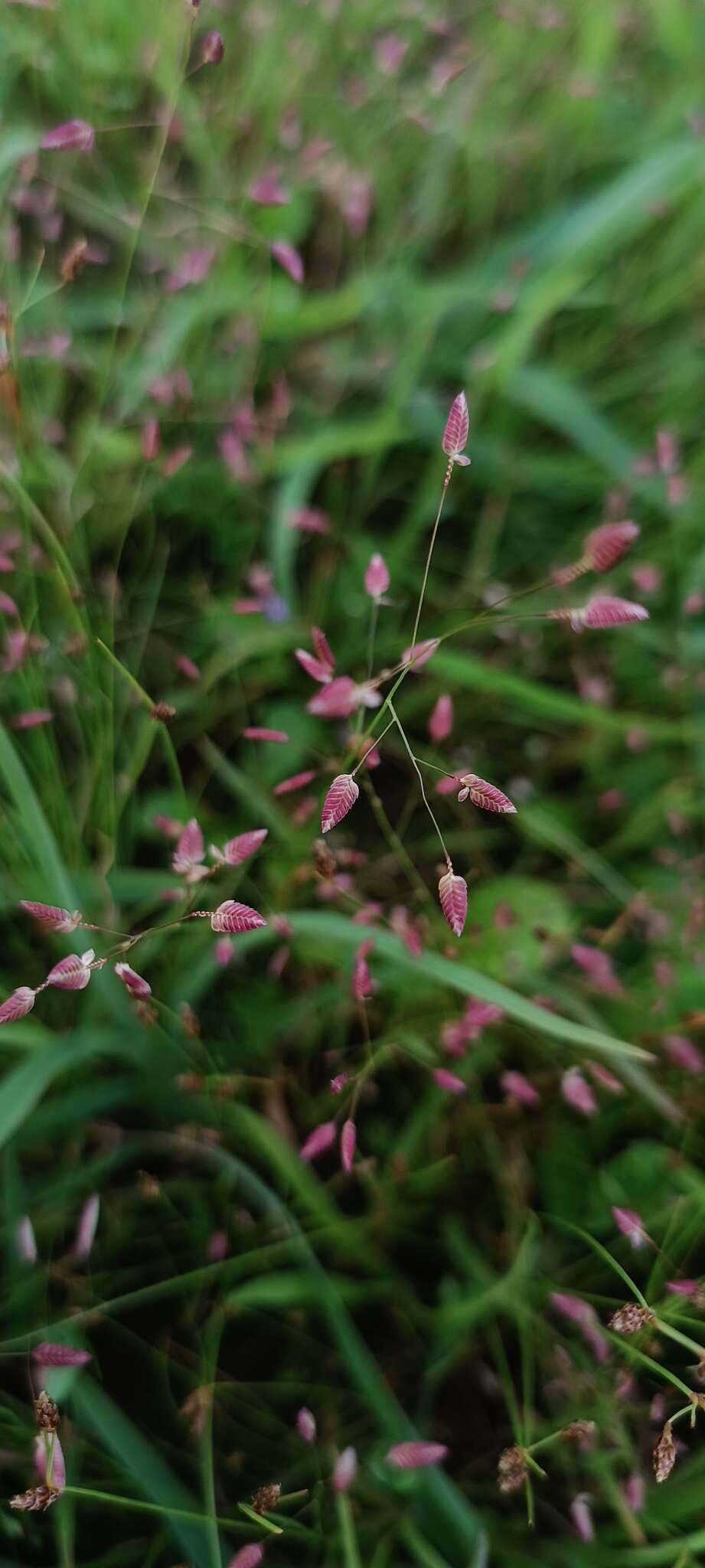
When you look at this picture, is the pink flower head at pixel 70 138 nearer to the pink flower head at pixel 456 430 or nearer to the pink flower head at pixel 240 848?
the pink flower head at pixel 456 430

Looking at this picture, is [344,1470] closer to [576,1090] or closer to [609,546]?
[576,1090]

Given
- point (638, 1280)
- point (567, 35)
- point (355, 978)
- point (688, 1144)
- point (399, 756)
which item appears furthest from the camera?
point (567, 35)

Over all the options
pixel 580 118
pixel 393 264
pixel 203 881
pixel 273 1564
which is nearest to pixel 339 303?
pixel 393 264

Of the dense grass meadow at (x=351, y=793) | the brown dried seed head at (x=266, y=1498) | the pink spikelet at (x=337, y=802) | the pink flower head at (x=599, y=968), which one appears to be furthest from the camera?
the pink flower head at (x=599, y=968)

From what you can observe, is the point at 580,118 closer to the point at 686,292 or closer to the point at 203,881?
the point at 686,292

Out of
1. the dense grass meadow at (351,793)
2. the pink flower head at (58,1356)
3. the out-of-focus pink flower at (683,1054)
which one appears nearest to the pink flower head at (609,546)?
the dense grass meadow at (351,793)

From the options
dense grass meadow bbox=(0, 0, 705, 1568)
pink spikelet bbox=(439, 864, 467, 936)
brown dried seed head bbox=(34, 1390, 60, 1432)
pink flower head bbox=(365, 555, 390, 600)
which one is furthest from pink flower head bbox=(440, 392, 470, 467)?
brown dried seed head bbox=(34, 1390, 60, 1432)
